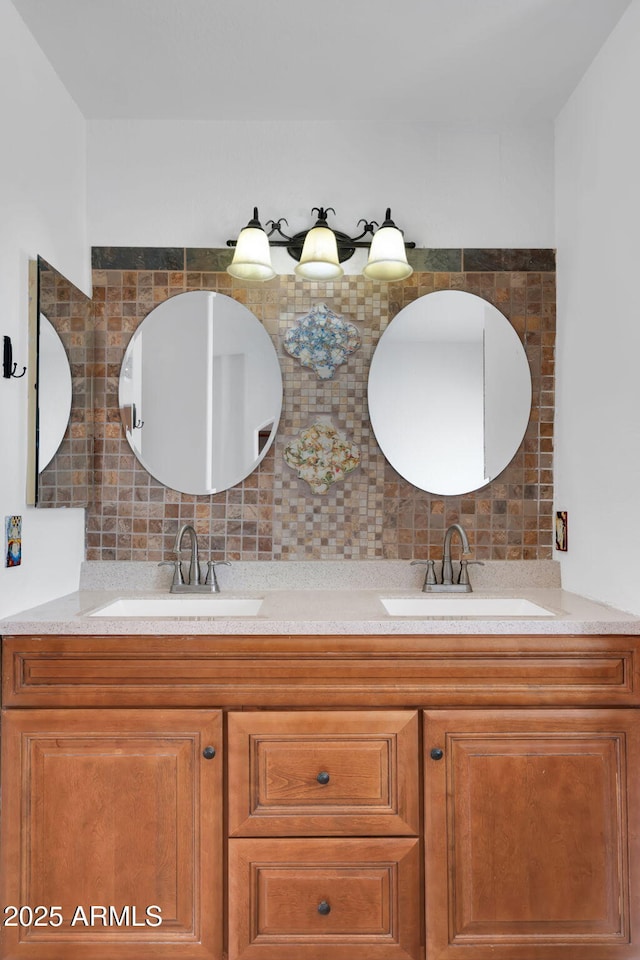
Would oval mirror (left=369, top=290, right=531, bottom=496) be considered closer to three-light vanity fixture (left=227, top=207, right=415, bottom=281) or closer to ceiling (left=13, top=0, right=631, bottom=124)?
three-light vanity fixture (left=227, top=207, right=415, bottom=281)

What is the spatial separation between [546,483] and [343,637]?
104 centimetres

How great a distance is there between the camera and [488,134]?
2297mm

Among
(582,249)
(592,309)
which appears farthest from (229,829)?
(582,249)

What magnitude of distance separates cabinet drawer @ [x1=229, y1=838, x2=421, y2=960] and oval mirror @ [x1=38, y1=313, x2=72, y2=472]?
1231mm

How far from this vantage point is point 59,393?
2012 millimetres

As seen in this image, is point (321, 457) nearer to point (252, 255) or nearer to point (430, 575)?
point (430, 575)

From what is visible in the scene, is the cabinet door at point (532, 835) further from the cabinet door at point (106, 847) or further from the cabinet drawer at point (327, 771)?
the cabinet door at point (106, 847)

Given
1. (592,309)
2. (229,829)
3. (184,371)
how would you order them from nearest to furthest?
(229,829), (592,309), (184,371)

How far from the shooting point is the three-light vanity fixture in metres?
2.10

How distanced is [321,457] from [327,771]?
1.03 meters

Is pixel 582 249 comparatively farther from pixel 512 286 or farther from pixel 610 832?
pixel 610 832

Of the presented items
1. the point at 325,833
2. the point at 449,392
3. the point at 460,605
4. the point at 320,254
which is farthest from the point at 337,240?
the point at 325,833

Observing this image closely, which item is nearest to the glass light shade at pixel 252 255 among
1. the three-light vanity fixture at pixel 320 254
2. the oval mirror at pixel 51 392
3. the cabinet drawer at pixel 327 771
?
the three-light vanity fixture at pixel 320 254

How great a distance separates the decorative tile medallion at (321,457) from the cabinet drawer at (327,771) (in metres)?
0.85
